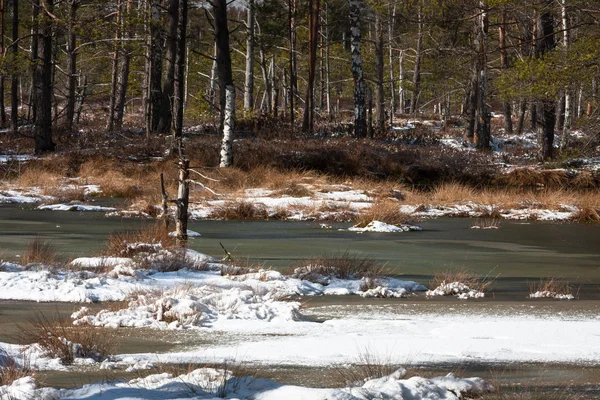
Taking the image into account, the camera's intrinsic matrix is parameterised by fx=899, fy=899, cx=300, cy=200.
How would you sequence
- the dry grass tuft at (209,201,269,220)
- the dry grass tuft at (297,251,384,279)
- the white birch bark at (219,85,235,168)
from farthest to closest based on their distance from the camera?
the white birch bark at (219,85,235,168)
the dry grass tuft at (209,201,269,220)
the dry grass tuft at (297,251,384,279)

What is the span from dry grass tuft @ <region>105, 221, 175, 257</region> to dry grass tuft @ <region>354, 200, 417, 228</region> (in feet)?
20.6

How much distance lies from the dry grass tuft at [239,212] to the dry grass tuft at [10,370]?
47.1 ft

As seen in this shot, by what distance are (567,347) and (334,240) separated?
364 inches

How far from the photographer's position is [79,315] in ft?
28.9

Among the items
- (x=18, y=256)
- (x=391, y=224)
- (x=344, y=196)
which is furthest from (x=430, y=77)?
(x=18, y=256)

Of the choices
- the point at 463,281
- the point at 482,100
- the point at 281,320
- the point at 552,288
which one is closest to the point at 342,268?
the point at 463,281

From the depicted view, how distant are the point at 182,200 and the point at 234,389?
8.75 metres

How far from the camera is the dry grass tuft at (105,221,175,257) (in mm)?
13008

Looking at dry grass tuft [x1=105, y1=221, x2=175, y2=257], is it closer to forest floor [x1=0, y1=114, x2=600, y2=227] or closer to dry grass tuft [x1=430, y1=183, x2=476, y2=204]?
forest floor [x1=0, y1=114, x2=600, y2=227]

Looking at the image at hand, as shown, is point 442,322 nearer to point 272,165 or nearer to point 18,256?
point 18,256

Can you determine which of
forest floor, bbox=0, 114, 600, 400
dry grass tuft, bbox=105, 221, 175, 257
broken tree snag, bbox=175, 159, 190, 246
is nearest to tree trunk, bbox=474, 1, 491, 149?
forest floor, bbox=0, 114, 600, 400

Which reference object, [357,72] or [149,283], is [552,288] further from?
[357,72]

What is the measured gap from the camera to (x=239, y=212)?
70.1ft

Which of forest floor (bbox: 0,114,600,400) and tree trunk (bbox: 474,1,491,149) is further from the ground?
tree trunk (bbox: 474,1,491,149)
